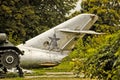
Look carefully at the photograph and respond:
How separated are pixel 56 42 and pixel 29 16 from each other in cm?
1778

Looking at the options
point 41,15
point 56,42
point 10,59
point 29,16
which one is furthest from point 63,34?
point 41,15

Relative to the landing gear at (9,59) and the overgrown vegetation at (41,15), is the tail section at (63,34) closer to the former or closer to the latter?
the overgrown vegetation at (41,15)

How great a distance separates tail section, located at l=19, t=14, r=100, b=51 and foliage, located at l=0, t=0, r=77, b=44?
12.8 metres

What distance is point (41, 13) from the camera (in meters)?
43.4

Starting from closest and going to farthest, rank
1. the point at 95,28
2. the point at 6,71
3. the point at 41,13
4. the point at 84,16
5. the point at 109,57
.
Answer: the point at 109,57 → the point at 6,71 → the point at 84,16 → the point at 41,13 → the point at 95,28

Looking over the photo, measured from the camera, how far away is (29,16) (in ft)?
131

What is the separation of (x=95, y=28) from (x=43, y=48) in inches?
1113

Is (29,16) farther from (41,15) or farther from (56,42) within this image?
(56,42)

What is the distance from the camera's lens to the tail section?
2212cm

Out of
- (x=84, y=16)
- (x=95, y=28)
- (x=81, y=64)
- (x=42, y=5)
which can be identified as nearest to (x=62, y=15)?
(x=42, y=5)

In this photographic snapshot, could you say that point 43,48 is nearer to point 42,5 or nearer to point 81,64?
point 81,64

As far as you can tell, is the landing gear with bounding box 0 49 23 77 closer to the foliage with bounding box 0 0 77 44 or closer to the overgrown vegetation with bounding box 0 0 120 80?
the overgrown vegetation with bounding box 0 0 120 80

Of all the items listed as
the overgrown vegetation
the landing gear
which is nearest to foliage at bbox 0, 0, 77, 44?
the overgrown vegetation

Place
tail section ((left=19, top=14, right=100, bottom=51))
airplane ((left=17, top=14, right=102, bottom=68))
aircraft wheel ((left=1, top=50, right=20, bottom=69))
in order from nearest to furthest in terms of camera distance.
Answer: aircraft wheel ((left=1, top=50, right=20, bottom=69)) → airplane ((left=17, top=14, right=102, bottom=68)) → tail section ((left=19, top=14, right=100, bottom=51))
